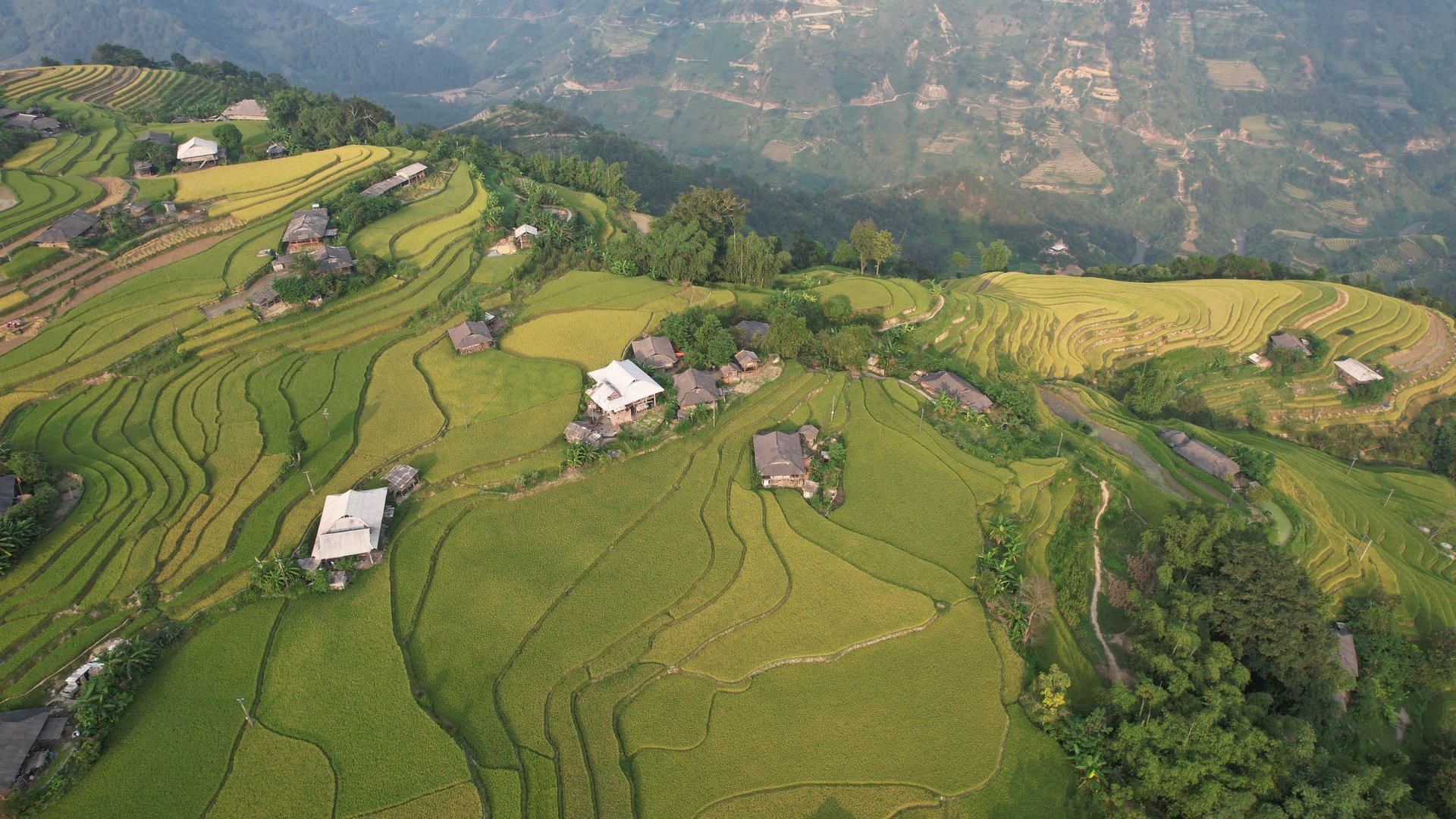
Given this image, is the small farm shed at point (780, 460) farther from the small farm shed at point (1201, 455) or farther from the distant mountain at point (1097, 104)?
the distant mountain at point (1097, 104)

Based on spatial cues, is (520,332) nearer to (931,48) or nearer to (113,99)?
(113,99)

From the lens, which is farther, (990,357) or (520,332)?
(990,357)

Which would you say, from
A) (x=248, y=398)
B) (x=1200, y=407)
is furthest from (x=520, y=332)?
(x=1200, y=407)

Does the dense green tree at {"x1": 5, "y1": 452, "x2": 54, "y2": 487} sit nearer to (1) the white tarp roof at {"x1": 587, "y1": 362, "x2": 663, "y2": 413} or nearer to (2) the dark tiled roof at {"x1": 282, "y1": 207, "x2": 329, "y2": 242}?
(1) the white tarp roof at {"x1": 587, "y1": 362, "x2": 663, "y2": 413}

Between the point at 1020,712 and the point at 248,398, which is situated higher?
the point at 248,398

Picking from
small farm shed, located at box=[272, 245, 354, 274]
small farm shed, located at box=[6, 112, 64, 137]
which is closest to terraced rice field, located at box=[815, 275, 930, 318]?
small farm shed, located at box=[272, 245, 354, 274]
